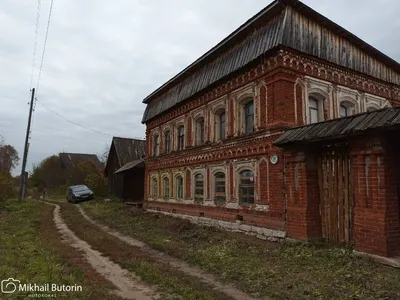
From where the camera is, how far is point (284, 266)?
7348mm

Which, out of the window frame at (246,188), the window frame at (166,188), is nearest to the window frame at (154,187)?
the window frame at (166,188)

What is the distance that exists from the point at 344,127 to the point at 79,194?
28332 mm

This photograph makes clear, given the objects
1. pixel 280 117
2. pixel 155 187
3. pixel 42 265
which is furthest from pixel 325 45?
pixel 155 187

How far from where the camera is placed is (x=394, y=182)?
746 centimetres

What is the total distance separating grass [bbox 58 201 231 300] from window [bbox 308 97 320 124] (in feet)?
23.3

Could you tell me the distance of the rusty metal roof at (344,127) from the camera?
22.5 ft

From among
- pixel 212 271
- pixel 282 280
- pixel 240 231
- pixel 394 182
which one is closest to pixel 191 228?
pixel 240 231

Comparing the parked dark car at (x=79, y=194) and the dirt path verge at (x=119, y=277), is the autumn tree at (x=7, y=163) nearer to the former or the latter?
the parked dark car at (x=79, y=194)

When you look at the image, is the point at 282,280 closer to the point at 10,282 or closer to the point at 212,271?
the point at 212,271

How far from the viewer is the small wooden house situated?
26.1 metres

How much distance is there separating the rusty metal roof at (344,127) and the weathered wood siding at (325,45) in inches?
125

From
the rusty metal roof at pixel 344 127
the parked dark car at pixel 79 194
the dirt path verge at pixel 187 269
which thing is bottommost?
the dirt path verge at pixel 187 269

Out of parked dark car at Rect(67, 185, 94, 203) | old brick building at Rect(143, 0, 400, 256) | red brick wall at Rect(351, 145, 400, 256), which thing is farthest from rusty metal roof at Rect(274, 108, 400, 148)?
parked dark car at Rect(67, 185, 94, 203)

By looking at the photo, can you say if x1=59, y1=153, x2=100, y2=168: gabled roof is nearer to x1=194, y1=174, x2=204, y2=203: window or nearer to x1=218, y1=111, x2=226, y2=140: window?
x1=194, y1=174, x2=204, y2=203: window
